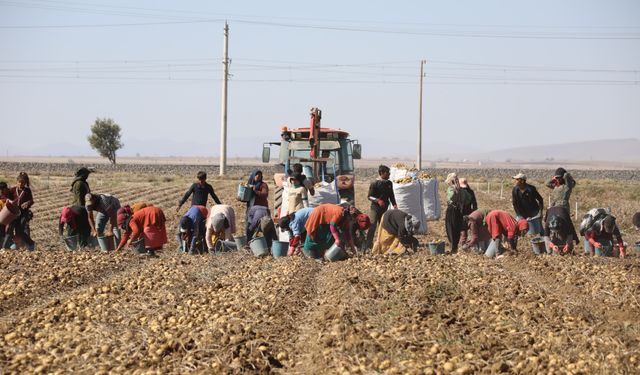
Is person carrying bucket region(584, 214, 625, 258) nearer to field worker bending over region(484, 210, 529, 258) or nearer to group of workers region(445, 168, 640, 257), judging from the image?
group of workers region(445, 168, 640, 257)

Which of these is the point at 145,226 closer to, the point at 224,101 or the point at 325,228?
the point at 325,228

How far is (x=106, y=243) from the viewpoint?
1401 cm

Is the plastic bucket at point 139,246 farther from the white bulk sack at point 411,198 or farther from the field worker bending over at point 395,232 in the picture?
the white bulk sack at point 411,198

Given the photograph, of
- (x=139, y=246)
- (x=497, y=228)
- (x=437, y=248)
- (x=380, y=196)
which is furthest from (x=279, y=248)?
(x=497, y=228)

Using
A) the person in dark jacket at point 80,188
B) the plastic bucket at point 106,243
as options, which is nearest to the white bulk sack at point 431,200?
the plastic bucket at point 106,243

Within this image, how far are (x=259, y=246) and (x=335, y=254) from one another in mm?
1329

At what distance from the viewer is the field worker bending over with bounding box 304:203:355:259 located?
12242 millimetres

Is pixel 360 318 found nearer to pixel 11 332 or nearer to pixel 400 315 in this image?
pixel 400 315

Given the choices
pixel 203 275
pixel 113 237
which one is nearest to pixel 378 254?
pixel 203 275

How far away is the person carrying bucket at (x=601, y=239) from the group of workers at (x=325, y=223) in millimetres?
15

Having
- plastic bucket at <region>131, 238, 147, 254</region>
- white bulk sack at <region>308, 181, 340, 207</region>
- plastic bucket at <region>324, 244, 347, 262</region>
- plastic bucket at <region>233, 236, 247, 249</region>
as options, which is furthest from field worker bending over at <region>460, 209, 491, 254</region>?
plastic bucket at <region>131, 238, 147, 254</region>

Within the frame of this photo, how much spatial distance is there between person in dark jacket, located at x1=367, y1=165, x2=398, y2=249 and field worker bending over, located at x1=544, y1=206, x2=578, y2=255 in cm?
229

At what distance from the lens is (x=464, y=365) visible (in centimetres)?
643

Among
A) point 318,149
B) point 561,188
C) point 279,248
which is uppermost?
point 318,149
